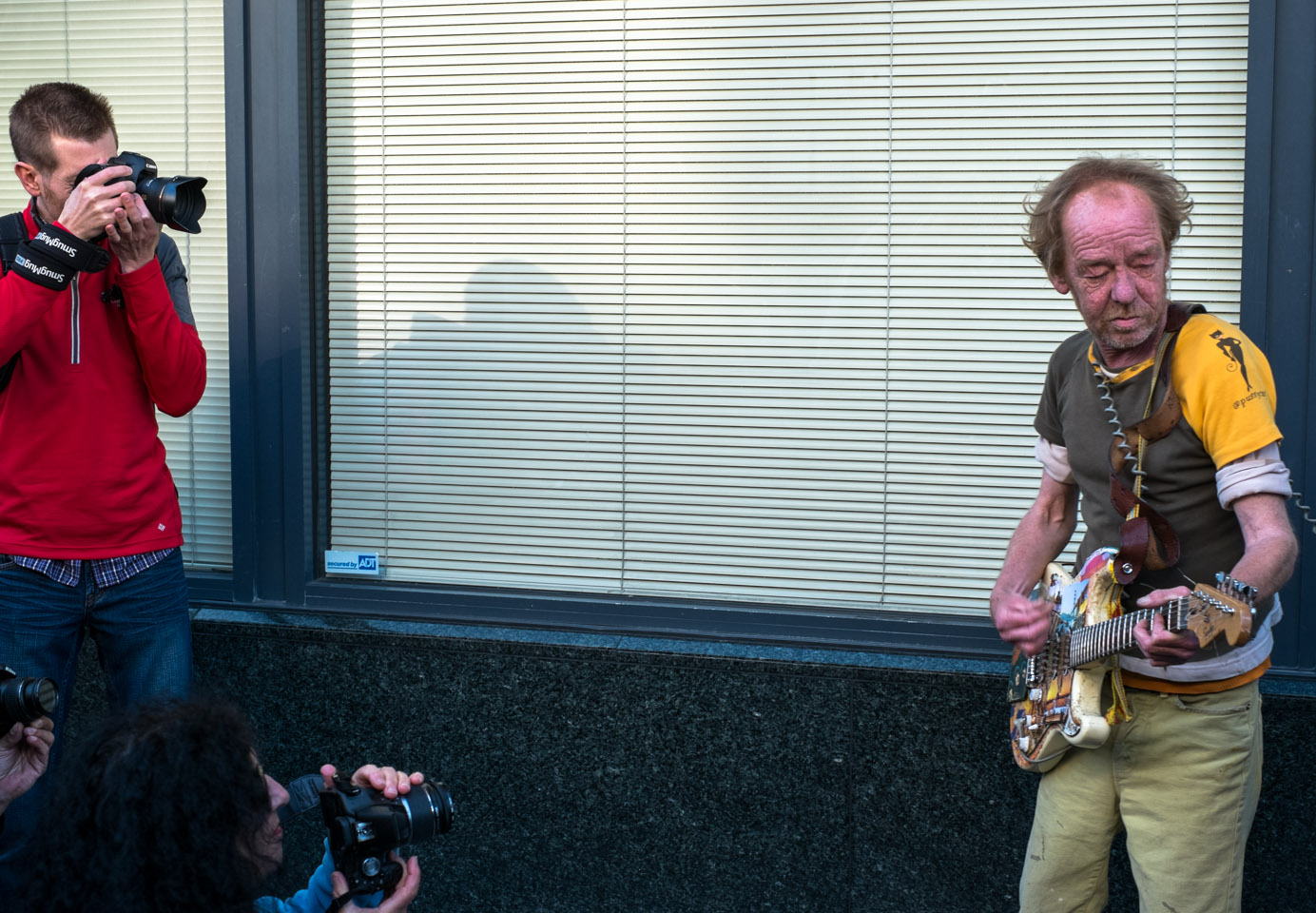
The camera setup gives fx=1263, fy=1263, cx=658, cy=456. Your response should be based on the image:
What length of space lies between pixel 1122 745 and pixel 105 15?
377 cm

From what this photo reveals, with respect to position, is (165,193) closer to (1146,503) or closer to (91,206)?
(91,206)

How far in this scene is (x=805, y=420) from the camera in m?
3.72

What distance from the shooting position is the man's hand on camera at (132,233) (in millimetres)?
2926

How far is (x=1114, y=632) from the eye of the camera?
90.9 inches

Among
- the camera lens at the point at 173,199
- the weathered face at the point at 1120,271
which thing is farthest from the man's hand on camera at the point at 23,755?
the weathered face at the point at 1120,271

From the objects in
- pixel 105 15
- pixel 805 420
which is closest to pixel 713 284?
pixel 805 420

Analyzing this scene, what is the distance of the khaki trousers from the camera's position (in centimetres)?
241

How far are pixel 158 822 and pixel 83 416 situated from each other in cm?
181

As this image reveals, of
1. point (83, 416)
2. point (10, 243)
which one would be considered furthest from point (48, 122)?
point (83, 416)

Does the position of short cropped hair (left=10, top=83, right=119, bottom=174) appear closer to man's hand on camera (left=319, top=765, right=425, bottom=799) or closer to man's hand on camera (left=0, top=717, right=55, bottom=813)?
man's hand on camera (left=0, top=717, right=55, bottom=813)

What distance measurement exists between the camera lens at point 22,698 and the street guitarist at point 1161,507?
1.87 meters

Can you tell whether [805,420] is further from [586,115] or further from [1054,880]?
[1054,880]

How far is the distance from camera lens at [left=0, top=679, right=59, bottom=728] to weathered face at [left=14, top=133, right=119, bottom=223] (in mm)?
1324

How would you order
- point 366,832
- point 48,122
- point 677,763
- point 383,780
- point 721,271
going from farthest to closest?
point 721,271
point 677,763
point 48,122
point 383,780
point 366,832
